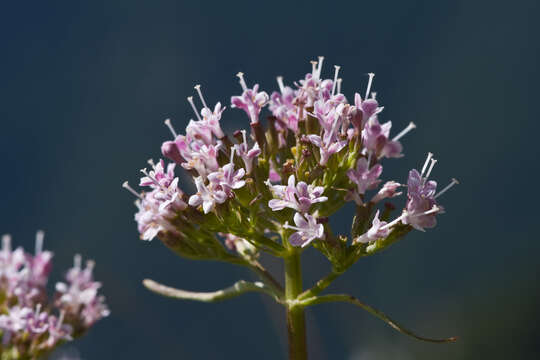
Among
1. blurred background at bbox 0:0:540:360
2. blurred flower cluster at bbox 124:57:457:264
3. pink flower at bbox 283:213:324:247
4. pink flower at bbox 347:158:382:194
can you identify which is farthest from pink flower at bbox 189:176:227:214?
blurred background at bbox 0:0:540:360

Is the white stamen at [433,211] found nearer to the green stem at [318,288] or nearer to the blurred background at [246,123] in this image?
the green stem at [318,288]

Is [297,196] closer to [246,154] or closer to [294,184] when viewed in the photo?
[294,184]

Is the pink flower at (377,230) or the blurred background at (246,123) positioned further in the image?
the blurred background at (246,123)

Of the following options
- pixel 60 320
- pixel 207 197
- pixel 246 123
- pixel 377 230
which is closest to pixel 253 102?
pixel 207 197

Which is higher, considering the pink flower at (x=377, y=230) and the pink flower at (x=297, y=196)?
the pink flower at (x=297, y=196)

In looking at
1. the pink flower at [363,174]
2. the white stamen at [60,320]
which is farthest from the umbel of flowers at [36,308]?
the pink flower at [363,174]
